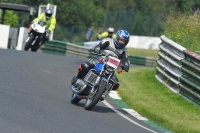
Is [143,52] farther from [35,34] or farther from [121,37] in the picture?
[121,37]

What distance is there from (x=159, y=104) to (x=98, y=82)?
2.43 metres

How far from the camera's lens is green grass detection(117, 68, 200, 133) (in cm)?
1314

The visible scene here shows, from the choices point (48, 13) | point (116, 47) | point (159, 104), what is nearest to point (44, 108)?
point (116, 47)

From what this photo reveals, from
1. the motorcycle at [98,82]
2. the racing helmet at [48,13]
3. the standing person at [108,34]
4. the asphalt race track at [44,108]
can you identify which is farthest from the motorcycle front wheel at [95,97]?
the standing person at [108,34]

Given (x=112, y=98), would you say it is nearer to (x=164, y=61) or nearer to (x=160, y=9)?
(x=164, y=61)

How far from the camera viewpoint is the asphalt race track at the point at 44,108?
10625 mm

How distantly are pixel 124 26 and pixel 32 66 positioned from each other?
103 ft

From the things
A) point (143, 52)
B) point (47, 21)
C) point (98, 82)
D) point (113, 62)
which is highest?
point (113, 62)

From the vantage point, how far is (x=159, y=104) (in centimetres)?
1532

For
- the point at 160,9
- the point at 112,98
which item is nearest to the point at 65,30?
the point at 160,9

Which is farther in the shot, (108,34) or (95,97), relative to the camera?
(108,34)

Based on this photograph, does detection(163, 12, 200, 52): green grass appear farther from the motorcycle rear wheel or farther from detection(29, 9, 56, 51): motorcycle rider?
the motorcycle rear wheel

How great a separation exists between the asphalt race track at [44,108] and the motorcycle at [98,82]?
252 mm

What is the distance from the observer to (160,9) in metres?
72.3
